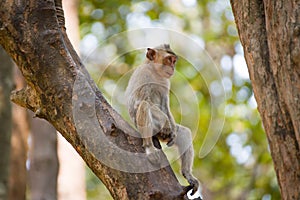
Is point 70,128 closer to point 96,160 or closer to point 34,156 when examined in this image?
point 96,160

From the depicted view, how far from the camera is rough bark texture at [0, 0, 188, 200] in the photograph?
4.52m

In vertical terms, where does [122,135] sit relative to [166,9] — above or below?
below

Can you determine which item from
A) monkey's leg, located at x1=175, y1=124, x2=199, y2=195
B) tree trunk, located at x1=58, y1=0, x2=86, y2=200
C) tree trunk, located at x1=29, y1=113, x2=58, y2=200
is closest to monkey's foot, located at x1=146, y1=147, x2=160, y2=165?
monkey's leg, located at x1=175, y1=124, x2=199, y2=195

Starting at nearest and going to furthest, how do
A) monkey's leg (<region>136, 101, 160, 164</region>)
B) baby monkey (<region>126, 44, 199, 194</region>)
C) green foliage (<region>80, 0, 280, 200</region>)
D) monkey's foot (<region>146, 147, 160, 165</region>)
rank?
monkey's foot (<region>146, 147, 160, 165</region>), monkey's leg (<region>136, 101, 160, 164</region>), baby monkey (<region>126, 44, 199, 194</region>), green foliage (<region>80, 0, 280, 200</region>)

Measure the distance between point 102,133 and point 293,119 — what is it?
1404 mm

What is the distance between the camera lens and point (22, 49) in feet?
15.0

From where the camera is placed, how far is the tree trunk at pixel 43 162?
8.44 metres

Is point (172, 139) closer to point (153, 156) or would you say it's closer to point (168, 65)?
point (168, 65)

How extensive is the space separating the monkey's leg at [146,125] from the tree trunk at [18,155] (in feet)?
12.0

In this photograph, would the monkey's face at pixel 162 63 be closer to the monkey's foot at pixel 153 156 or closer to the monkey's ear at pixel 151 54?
the monkey's ear at pixel 151 54

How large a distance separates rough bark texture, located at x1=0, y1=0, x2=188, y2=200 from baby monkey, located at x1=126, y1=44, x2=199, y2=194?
0.64m

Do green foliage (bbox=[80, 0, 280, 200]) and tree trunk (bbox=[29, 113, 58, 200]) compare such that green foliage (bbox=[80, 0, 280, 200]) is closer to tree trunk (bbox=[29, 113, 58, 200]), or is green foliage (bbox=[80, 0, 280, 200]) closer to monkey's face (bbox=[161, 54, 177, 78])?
tree trunk (bbox=[29, 113, 58, 200])

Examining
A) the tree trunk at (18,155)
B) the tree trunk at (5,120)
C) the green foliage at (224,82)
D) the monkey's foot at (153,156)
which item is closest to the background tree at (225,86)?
the green foliage at (224,82)

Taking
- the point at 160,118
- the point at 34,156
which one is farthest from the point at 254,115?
the point at 160,118
